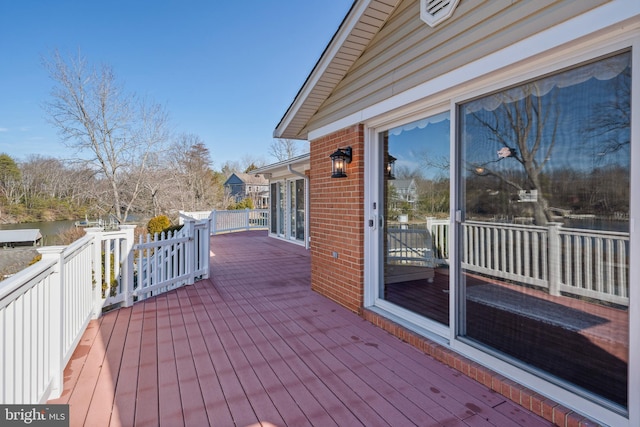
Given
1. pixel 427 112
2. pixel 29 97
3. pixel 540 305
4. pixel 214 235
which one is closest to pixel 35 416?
pixel 540 305

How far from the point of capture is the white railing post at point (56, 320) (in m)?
2.26

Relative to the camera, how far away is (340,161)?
399 centimetres

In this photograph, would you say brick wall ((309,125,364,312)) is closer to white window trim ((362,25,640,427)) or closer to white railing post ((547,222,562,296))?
white window trim ((362,25,640,427))

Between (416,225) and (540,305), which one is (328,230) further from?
(540,305)

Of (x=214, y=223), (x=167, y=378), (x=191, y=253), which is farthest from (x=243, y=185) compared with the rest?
(x=167, y=378)

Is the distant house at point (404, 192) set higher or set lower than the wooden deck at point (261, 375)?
higher

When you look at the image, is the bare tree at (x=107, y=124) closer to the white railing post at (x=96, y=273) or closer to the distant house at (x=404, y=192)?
the white railing post at (x=96, y=273)

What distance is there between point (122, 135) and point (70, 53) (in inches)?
151

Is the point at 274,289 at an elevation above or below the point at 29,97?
below

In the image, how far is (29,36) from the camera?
1278cm

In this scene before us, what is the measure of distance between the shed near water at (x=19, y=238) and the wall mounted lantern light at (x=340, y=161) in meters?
16.3

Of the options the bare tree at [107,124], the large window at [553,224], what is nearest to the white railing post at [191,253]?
the large window at [553,224]

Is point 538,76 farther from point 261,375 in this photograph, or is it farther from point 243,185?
point 243,185

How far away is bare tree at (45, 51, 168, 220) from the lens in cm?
1456
